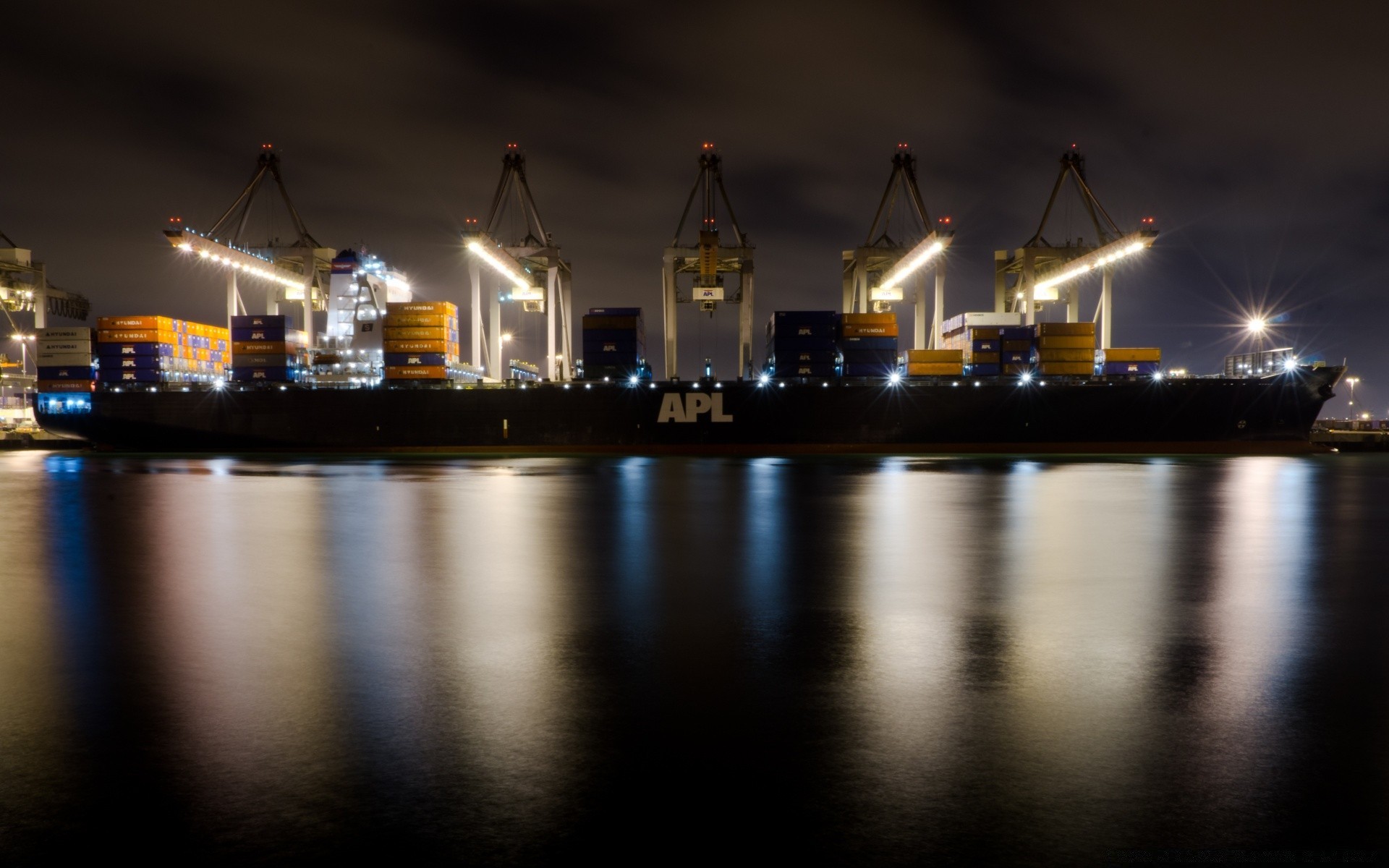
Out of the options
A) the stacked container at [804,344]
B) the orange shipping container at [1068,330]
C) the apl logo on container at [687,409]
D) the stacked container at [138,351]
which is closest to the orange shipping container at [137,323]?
the stacked container at [138,351]

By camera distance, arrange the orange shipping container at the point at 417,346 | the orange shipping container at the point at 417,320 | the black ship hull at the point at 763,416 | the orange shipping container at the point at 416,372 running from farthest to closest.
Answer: the orange shipping container at the point at 417,320 < the orange shipping container at the point at 417,346 < the orange shipping container at the point at 416,372 < the black ship hull at the point at 763,416

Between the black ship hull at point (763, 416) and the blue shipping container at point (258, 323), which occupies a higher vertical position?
the blue shipping container at point (258, 323)

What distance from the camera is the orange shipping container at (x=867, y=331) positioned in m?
47.0

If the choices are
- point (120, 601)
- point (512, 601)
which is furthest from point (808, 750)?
point (120, 601)

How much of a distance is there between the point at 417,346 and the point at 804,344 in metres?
23.1

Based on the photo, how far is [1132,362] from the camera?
1841 inches

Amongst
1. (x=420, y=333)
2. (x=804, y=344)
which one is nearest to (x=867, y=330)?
(x=804, y=344)

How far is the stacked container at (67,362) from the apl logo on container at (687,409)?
35.6m

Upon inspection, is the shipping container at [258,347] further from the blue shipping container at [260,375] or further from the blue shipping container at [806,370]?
the blue shipping container at [806,370]

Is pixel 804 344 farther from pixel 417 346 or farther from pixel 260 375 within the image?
pixel 260 375

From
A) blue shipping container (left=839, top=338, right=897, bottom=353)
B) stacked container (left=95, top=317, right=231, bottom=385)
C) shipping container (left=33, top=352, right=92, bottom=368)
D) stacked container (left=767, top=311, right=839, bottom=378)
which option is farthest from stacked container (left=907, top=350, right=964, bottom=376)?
shipping container (left=33, top=352, right=92, bottom=368)

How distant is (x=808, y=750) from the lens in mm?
4266

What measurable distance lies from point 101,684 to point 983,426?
44.4 meters

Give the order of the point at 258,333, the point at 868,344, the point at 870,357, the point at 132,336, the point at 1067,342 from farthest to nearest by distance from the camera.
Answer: the point at 258,333 → the point at 132,336 → the point at 868,344 → the point at 870,357 → the point at 1067,342
